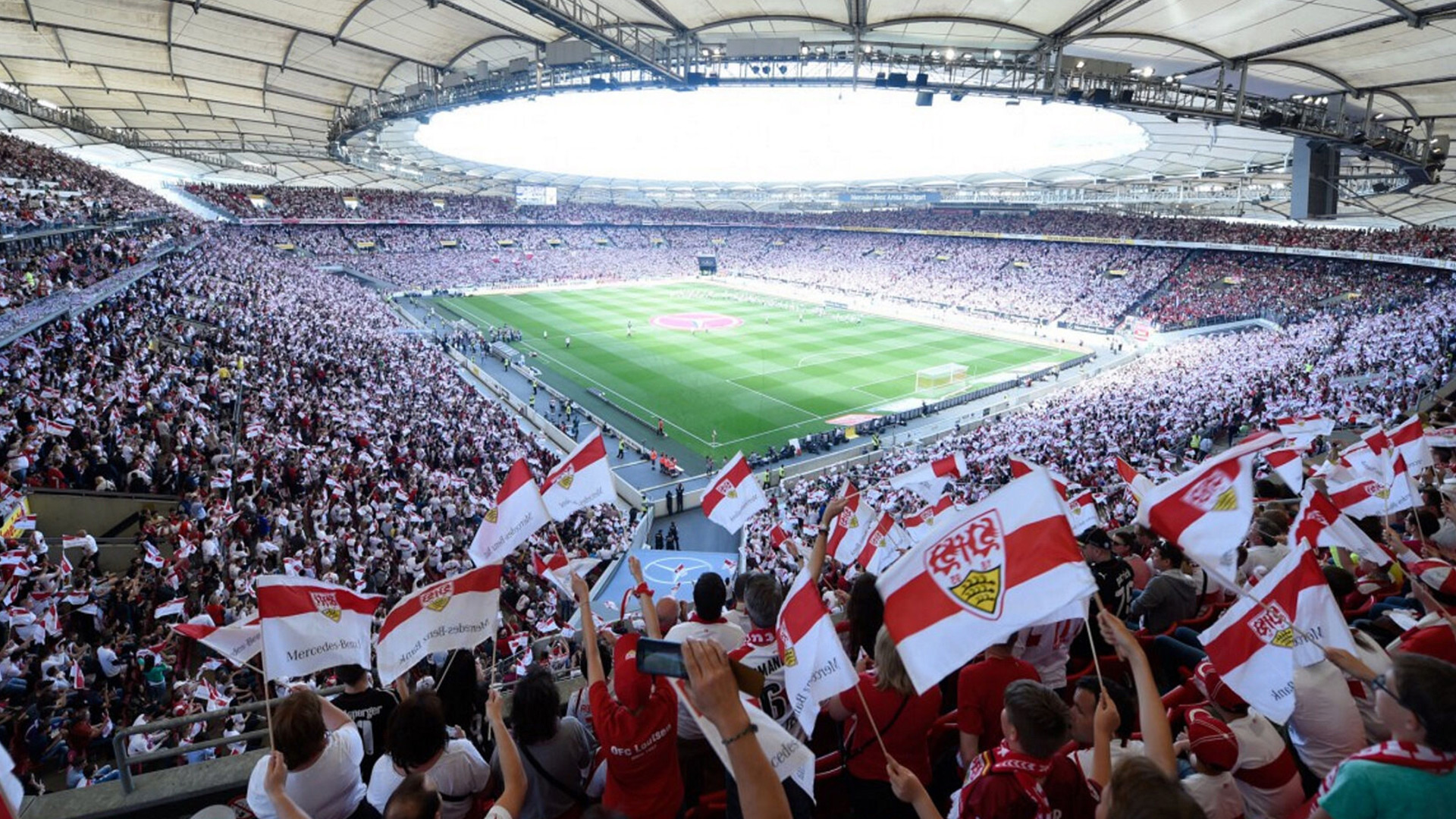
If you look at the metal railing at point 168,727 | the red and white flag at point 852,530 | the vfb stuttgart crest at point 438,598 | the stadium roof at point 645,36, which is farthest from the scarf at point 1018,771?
the stadium roof at point 645,36

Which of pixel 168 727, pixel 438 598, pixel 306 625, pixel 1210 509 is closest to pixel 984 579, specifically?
pixel 1210 509

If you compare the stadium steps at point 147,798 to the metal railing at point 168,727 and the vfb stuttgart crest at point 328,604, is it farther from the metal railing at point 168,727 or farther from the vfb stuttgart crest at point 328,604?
the vfb stuttgart crest at point 328,604

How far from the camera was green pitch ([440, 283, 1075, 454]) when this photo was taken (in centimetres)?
3241

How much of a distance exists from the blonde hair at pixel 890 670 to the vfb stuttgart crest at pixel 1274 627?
1.85 metres

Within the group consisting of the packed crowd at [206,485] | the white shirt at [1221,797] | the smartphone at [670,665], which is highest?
the smartphone at [670,665]

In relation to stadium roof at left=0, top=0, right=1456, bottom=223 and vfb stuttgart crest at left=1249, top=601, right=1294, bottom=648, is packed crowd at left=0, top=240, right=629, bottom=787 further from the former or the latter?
stadium roof at left=0, top=0, right=1456, bottom=223

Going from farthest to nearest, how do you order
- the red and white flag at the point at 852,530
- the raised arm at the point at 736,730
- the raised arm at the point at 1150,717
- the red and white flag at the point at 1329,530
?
the red and white flag at the point at 852,530 < the red and white flag at the point at 1329,530 < the raised arm at the point at 1150,717 < the raised arm at the point at 736,730

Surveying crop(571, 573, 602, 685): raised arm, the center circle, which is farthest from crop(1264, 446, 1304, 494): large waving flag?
the center circle

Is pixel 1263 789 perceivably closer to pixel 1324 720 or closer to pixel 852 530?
pixel 1324 720

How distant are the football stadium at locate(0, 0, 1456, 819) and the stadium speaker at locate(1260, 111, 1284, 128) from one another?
6 cm

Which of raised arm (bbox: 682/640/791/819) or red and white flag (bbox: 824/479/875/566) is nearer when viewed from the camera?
raised arm (bbox: 682/640/791/819)

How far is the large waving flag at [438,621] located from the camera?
476 cm

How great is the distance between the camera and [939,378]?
124 ft

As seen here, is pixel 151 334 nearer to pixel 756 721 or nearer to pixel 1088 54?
pixel 756 721
